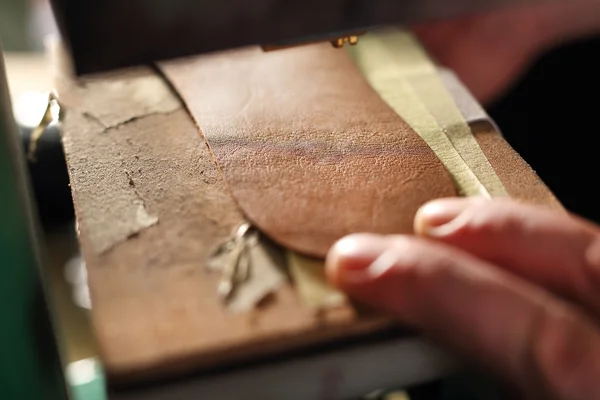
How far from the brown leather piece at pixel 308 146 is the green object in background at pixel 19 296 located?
0.12 meters

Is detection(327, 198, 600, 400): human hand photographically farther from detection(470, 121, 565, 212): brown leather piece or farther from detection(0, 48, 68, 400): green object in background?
detection(0, 48, 68, 400): green object in background

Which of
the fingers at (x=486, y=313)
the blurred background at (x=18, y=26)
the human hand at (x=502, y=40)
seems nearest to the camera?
the fingers at (x=486, y=313)

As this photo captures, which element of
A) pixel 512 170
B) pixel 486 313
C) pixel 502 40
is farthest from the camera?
pixel 502 40

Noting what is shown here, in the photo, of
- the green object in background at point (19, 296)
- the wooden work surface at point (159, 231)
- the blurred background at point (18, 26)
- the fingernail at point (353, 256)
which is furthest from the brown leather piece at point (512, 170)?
the blurred background at point (18, 26)

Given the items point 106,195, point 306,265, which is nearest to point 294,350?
point 306,265

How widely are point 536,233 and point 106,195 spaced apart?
26 centimetres

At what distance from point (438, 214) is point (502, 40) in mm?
488

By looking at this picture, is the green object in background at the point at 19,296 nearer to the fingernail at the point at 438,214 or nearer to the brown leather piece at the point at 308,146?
the brown leather piece at the point at 308,146

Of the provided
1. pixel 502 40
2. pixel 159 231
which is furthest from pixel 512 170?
pixel 502 40

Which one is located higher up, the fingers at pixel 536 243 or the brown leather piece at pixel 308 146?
the brown leather piece at pixel 308 146

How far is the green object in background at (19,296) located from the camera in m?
0.37

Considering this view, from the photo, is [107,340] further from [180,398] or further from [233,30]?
[233,30]

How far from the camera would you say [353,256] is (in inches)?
14.3

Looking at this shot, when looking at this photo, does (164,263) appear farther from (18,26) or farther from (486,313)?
(18,26)
